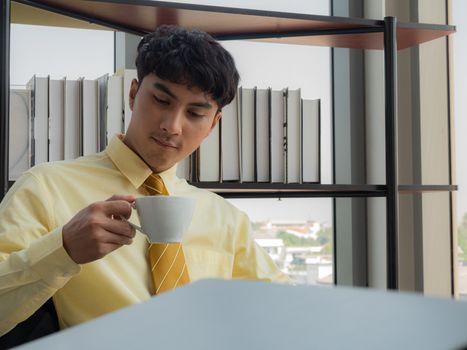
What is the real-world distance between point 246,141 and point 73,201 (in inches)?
25.5

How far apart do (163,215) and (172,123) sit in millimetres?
436

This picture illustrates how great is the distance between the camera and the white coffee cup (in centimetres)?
110

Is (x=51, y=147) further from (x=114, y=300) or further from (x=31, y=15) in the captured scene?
(x=114, y=300)

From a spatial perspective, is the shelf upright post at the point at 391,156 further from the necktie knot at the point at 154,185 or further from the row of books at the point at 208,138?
the necktie knot at the point at 154,185

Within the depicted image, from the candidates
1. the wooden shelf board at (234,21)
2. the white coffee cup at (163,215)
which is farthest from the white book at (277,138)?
the white coffee cup at (163,215)

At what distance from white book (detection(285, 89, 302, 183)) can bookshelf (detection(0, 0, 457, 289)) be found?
5 cm

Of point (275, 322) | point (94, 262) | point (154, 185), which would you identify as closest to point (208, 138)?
point (154, 185)

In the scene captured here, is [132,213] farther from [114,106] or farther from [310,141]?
[310,141]

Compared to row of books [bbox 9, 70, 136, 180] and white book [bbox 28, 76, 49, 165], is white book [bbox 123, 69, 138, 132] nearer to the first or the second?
row of books [bbox 9, 70, 136, 180]

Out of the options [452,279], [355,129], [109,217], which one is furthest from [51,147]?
[452,279]

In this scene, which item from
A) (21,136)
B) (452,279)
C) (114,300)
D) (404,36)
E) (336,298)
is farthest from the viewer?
(452,279)

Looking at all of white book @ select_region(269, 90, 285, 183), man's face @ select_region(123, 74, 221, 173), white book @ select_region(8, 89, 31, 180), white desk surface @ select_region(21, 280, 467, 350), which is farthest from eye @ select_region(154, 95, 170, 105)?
white desk surface @ select_region(21, 280, 467, 350)

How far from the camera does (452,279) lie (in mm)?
2479

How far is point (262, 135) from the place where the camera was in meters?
1.98
